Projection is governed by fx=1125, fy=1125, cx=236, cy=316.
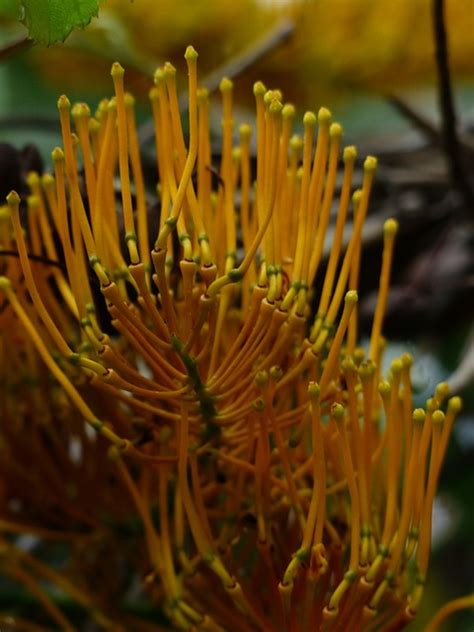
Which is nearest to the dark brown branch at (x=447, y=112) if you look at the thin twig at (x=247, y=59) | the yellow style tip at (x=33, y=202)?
the thin twig at (x=247, y=59)

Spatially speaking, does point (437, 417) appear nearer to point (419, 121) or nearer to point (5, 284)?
point (5, 284)

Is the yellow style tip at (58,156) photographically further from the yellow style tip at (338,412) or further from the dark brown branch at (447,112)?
the dark brown branch at (447,112)

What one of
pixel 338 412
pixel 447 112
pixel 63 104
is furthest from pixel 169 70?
pixel 447 112

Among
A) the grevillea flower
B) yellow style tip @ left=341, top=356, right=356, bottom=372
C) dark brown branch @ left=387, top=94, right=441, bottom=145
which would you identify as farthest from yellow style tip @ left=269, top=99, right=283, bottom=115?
dark brown branch @ left=387, top=94, right=441, bottom=145

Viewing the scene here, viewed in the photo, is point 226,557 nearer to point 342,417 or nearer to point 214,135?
point 342,417

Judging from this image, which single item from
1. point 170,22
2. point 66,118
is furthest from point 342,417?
point 170,22

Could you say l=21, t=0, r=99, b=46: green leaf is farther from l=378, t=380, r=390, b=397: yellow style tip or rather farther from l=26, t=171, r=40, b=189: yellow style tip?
l=378, t=380, r=390, b=397: yellow style tip
